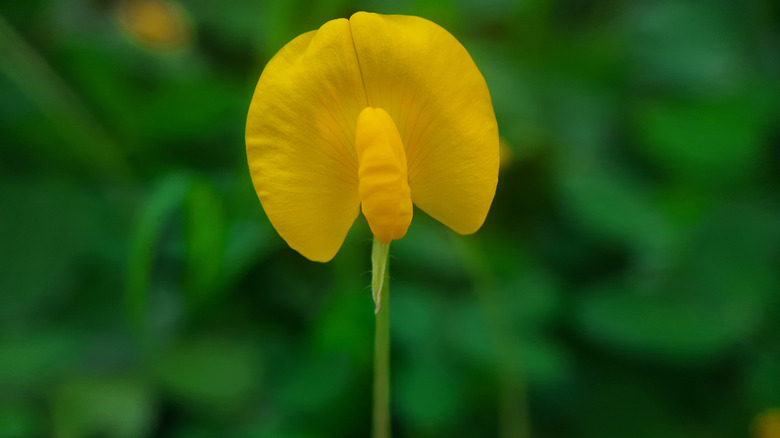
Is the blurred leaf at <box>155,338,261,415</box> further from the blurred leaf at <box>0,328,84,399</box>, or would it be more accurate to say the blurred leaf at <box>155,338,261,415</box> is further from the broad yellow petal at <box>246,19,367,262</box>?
the broad yellow petal at <box>246,19,367,262</box>

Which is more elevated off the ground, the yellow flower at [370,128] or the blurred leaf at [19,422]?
the yellow flower at [370,128]

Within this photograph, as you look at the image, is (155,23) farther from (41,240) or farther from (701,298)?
(701,298)

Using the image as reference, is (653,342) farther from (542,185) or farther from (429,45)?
(429,45)

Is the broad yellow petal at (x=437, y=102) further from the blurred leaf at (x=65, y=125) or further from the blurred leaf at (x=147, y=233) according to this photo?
the blurred leaf at (x=65, y=125)


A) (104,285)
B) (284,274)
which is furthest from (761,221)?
(104,285)

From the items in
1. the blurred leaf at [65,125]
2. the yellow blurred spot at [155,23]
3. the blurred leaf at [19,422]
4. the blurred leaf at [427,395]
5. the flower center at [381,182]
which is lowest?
the blurred leaf at [19,422]

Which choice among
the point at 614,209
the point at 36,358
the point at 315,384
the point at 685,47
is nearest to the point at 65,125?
the point at 36,358

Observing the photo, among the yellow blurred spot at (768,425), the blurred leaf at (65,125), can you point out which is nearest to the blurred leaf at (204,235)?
the blurred leaf at (65,125)
